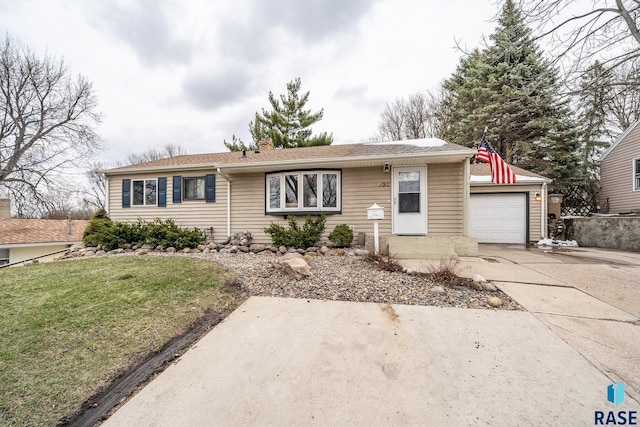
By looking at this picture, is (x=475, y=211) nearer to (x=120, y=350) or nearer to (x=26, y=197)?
(x=120, y=350)

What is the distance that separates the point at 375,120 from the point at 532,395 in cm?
2010

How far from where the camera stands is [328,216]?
23.8ft

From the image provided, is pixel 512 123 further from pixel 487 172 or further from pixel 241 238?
pixel 241 238

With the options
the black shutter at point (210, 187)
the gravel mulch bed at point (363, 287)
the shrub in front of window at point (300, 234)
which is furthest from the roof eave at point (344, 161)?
the gravel mulch bed at point (363, 287)

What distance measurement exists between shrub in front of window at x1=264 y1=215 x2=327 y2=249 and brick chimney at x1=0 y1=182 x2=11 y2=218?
52.6 feet

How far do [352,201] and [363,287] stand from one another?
385cm

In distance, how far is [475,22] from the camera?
532 centimetres

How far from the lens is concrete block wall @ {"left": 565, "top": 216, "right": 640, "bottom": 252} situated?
736cm

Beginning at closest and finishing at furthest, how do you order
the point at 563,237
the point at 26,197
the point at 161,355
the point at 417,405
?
the point at 417,405
the point at 161,355
the point at 563,237
the point at 26,197

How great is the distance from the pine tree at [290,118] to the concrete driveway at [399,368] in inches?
572

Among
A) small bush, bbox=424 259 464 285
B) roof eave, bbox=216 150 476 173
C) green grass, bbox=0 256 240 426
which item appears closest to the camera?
green grass, bbox=0 256 240 426

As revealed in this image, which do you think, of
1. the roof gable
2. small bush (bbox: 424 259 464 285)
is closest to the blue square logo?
small bush (bbox: 424 259 464 285)

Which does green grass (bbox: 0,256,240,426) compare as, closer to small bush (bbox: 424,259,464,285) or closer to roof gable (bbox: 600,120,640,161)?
small bush (bbox: 424,259,464,285)

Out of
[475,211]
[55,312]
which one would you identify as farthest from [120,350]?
[475,211]
